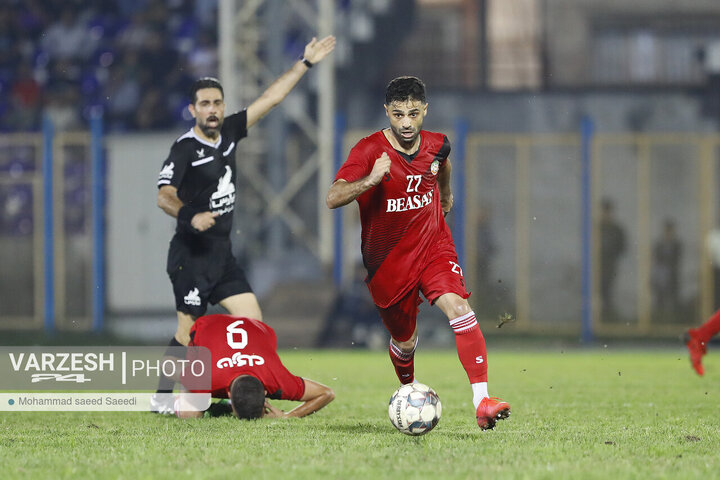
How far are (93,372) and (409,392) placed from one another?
4.83 metres

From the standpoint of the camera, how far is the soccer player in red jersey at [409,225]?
20.0ft

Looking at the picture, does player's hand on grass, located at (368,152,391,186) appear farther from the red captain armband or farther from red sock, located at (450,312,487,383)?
the red captain armband

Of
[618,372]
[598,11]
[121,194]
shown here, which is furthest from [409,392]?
[598,11]

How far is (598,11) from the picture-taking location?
66.7 feet

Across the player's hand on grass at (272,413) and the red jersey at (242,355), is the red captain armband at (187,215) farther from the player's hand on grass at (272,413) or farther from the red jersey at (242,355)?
the player's hand on grass at (272,413)

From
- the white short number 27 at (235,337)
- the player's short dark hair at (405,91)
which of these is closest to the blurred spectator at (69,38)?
the white short number 27 at (235,337)

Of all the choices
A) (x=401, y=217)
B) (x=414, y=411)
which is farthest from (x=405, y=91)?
(x=414, y=411)

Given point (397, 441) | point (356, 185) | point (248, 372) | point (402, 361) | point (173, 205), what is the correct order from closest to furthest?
1. point (397, 441)
2. point (356, 185)
3. point (248, 372)
4. point (402, 361)
5. point (173, 205)

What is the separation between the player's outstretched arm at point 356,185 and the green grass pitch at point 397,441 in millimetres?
1229

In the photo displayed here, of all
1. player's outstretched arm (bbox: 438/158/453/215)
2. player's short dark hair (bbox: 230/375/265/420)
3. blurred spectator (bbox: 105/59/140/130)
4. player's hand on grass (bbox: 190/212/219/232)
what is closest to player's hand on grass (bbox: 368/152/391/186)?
player's outstretched arm (bbox: 438/158/453/215)

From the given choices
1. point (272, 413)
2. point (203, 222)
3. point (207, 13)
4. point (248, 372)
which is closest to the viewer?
point (248, 372)

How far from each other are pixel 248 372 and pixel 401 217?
1249 mm

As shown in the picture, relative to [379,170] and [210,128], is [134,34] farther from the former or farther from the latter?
[379,170]

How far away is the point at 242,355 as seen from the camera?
21.5 ft
